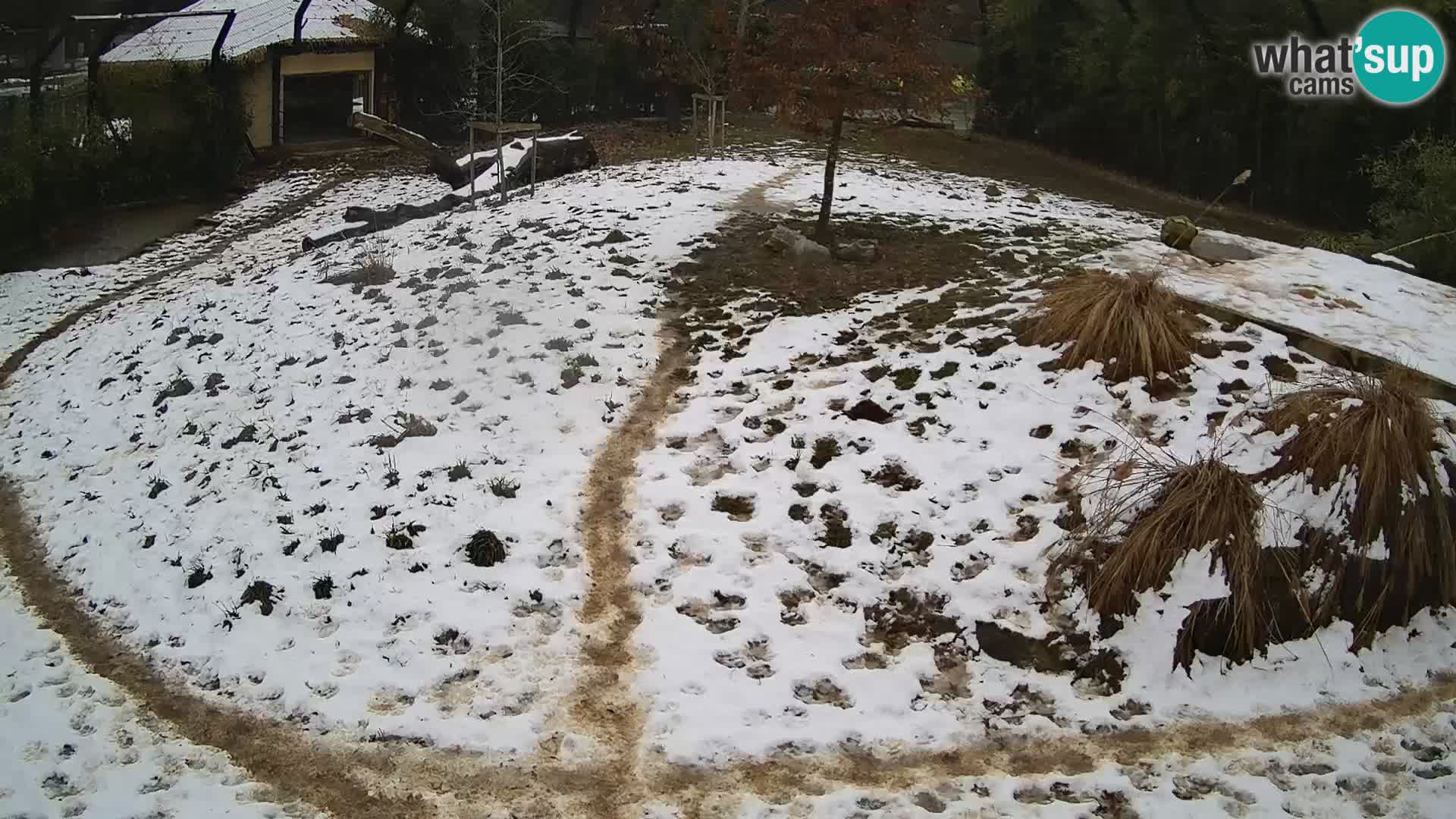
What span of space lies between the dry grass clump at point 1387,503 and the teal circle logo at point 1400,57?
33.4ft

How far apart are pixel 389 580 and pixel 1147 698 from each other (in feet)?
14.3

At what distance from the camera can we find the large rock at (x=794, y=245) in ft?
36.0

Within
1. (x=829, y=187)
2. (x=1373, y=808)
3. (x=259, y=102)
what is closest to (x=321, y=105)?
(x=259, y=102)

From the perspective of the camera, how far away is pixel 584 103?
24.2 meters

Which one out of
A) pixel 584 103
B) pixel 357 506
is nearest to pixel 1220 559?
pixel 357 506

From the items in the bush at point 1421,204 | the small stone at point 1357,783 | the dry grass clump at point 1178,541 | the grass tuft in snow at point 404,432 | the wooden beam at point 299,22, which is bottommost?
the small stone at point 1357,783

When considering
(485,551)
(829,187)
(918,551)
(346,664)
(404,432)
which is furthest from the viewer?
(829,187)

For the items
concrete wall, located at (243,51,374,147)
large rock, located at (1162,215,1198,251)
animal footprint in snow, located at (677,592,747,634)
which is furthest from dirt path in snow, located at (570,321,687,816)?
concrete wall, located at (243,51,374,147)

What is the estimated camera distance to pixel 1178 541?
5828 mm

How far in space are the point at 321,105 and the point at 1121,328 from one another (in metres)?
21.0

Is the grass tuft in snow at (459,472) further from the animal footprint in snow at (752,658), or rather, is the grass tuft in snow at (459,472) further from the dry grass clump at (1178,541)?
the dry grass clump at (1178,541)

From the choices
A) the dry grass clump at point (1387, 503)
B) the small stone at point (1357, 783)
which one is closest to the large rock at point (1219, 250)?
the dry grass clump at point (1387, 503)

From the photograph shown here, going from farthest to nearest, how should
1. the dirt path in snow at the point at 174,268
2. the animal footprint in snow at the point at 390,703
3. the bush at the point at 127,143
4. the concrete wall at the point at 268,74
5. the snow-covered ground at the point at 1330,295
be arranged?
1. the concrete wall at the point at 268,74
2. the bush at the point at 127,143
3. the dirt path in snow at the point at 174,268
4. the snow-covered ground at the point at 1330,295
5. the animal footprint in snow at the point at 390,703

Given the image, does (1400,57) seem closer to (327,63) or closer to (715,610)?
(715,610)
